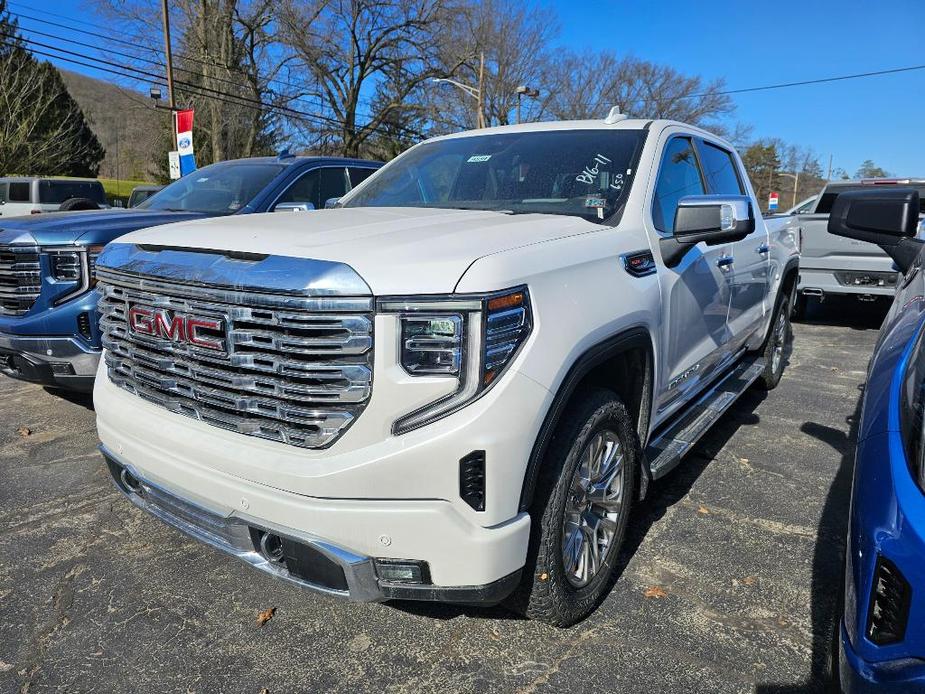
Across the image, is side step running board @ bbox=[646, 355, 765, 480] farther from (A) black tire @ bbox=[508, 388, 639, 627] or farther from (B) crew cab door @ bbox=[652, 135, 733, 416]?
(A) black tire @ bbox=[508, 388, 639, 627]

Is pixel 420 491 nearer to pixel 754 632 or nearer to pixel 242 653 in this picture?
pixel 242 653

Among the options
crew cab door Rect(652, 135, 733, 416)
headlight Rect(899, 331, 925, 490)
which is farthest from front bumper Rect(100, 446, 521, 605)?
crew cab door Rect(652, 135, 733, 416)

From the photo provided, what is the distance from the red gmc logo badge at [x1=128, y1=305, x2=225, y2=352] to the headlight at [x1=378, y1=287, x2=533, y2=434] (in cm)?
61

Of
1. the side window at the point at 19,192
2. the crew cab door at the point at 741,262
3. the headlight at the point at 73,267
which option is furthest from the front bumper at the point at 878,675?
the side window at the point at 19,192

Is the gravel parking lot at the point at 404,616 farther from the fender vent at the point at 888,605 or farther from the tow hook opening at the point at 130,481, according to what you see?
the fender vent at the point at 888,605

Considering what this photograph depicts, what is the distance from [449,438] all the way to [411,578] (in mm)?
477

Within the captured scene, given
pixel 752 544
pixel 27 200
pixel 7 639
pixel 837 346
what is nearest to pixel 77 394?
pixel 7 639

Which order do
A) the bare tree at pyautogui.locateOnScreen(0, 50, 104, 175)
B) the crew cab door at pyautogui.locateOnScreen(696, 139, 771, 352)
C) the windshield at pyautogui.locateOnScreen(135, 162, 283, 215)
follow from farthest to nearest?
the bare tree at pyautogui.locateOnScreen(0, 50, 104, 175) < the windshield at pyautogui.locateOnScreen(135, 162, 283, 215) < the crew cab door at pyautogui.locateOnScreen(696, 139, 771, 352)

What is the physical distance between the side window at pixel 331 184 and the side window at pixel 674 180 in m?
3.39

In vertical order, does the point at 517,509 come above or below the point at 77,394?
above

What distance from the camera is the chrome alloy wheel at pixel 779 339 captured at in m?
5.62

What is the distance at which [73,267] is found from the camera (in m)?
4.16

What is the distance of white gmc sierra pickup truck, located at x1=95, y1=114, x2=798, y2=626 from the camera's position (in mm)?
1883

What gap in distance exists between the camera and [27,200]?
63.5 feet
